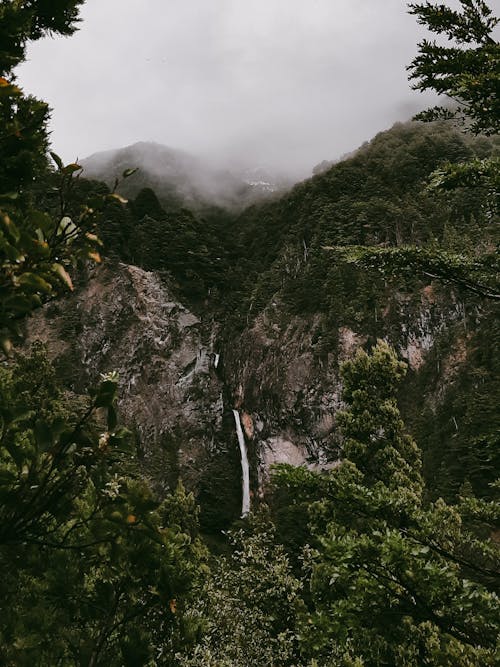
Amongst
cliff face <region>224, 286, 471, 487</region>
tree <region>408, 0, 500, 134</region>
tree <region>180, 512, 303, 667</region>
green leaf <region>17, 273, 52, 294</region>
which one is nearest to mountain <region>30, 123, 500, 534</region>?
cliff face <region>224, 286, 471, 487</region>

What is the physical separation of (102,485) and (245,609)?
12.8 metres

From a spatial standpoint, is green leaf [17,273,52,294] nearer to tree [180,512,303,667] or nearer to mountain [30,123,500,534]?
tree [180,512,303,667]

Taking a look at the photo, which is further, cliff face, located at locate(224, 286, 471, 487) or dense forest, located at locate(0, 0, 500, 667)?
cliff face, located at locate(224, 286, 471, 487)

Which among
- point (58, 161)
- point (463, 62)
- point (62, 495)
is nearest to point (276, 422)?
point (463, 62)

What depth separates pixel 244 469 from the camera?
4097 centimetres

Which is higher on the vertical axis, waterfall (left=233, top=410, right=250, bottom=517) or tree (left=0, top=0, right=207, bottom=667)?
tree (left=0, top=0, right=207, bottom=667)

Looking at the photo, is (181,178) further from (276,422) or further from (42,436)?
(42,436)

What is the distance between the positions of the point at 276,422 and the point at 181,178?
8233cm

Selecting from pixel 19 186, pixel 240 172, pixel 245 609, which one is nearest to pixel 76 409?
pixel 245 609

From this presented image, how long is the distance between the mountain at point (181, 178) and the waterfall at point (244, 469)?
5613 centimetres

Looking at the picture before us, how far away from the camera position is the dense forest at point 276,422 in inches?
66.9

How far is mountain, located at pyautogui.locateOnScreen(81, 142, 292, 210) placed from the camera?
9312 centimetres

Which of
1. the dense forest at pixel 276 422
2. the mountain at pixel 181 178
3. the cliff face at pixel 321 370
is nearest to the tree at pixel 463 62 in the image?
the dense forest at pixel 276 422

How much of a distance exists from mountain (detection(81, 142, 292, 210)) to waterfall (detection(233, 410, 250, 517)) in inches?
2210
